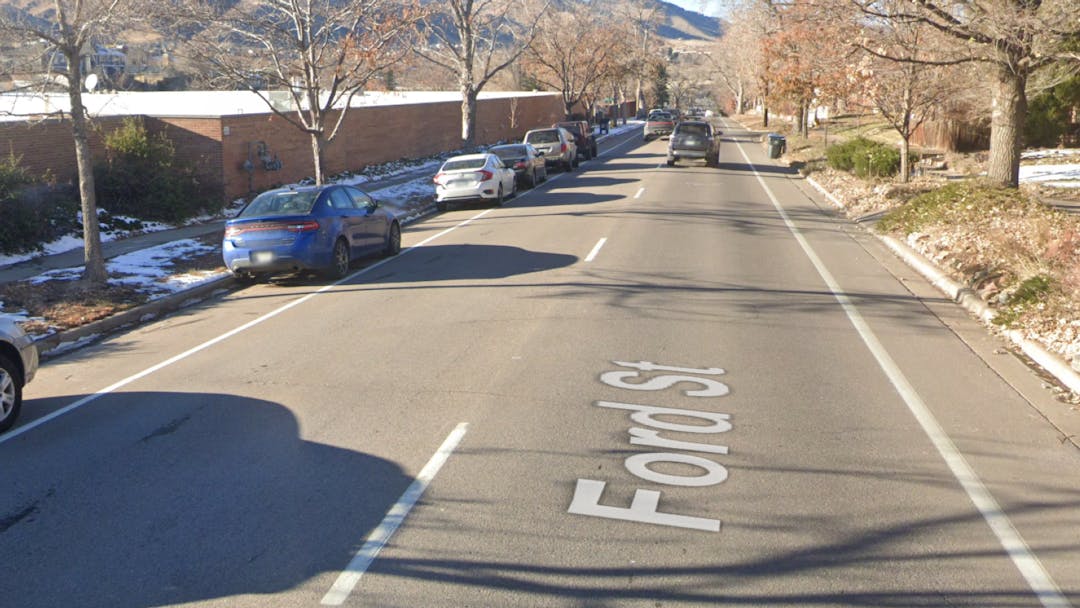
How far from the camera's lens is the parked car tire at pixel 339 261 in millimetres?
13867

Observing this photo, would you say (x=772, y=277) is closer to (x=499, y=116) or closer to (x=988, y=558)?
(x=988, y=558)

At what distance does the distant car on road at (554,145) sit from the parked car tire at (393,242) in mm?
17477

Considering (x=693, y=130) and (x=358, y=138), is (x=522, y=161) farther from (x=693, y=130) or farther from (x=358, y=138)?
(x=693, y=130)

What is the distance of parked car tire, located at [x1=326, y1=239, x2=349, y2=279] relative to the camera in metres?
13.9

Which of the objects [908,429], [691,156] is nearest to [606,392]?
[908,429]

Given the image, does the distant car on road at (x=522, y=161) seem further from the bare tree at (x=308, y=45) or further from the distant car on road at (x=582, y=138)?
the distant car on road at (x=582, y=138)

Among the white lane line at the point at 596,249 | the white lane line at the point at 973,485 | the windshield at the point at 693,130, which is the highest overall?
the windshield at the point at 693,130

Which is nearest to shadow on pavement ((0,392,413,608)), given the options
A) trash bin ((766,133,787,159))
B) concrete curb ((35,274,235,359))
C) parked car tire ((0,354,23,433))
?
parked car tire ((0,354,23,433))

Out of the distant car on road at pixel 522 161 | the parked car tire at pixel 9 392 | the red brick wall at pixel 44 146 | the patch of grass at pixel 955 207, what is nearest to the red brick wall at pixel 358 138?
the red brick wall at pixel 44 146

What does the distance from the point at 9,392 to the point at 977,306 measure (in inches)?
405

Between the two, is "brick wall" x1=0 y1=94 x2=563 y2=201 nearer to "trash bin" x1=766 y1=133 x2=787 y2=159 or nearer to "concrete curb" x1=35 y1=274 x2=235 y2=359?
"concrete curb" x1=35 y1=274 x2=235 y2=359

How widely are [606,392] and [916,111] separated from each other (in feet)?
66.5

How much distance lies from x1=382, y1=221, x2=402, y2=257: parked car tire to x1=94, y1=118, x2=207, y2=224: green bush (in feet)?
22.0

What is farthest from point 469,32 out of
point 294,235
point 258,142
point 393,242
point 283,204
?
point 294,235
